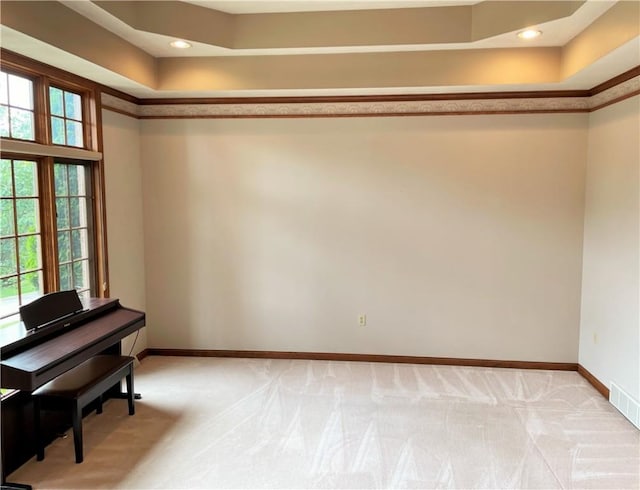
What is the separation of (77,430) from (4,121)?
6.59 ft

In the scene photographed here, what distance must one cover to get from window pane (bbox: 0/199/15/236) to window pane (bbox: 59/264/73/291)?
625 millimetres

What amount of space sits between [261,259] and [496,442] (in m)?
2.61

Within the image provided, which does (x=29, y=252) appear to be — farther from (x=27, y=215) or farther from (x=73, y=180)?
(x=73, y=180)

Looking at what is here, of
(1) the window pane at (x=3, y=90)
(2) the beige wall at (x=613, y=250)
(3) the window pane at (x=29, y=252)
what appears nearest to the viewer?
(1) the window pane at (x=3, y=90)

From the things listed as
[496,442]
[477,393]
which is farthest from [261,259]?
[496,442]

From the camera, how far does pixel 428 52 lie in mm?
3885

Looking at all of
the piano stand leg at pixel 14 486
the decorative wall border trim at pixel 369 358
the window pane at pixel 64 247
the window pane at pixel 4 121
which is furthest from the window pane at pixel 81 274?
the piano stand leg at pixel 14 486

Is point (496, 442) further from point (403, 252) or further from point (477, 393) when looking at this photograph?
point (403, 252)

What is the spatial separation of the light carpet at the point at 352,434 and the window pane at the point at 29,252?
118cm

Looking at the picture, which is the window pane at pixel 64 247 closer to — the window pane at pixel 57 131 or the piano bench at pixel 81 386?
the window pane at pixel 57 131

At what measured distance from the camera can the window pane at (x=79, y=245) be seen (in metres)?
3.77

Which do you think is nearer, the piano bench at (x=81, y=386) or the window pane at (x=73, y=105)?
the piano bench at (x=81, y=386)

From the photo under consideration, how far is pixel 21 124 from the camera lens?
3.16 metres

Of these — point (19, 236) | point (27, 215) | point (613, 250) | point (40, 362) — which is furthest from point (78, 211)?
point (613, 250)
